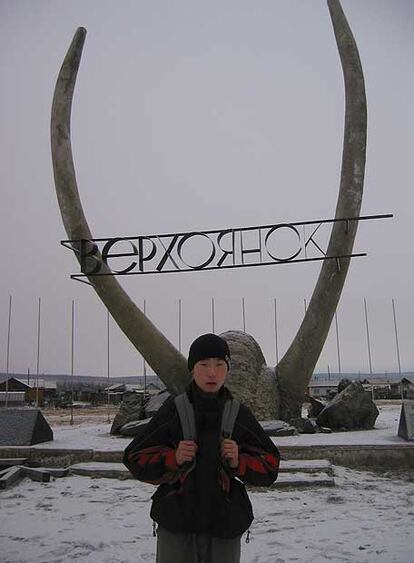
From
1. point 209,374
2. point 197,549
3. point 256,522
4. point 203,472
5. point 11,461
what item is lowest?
point 256,522

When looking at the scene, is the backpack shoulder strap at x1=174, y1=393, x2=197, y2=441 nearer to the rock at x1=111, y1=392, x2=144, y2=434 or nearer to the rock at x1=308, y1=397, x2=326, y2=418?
the rock at x1=111, y1=392, x2=144, y2=434

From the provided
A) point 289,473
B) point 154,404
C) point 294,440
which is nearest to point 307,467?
point 289,473

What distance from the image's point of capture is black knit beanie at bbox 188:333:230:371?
85.2 inches

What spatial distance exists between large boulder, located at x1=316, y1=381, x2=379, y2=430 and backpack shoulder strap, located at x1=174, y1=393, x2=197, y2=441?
800cm

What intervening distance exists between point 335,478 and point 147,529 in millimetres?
2570

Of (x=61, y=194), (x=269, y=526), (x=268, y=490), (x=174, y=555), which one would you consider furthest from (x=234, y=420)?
(x=61, y=194)

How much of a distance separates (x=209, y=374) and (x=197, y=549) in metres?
0.65

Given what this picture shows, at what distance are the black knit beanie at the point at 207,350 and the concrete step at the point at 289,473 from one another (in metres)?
3.84

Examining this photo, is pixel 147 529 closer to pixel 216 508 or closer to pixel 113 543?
pixel 113 543

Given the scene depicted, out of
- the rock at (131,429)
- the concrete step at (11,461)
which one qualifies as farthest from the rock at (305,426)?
the concrete step at (11,461)

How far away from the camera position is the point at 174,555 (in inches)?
79.7

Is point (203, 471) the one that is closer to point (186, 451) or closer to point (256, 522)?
point (186, 451)

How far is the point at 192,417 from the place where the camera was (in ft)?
6.86

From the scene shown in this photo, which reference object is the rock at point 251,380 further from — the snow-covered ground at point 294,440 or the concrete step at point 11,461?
the concrete step at point 11,461
